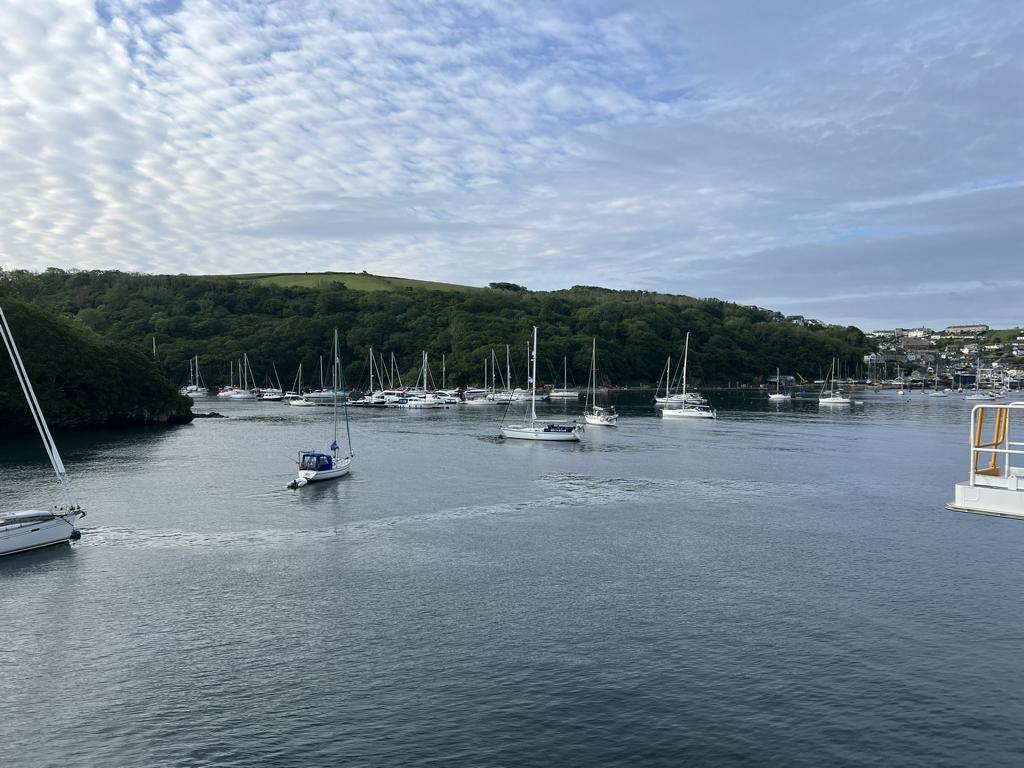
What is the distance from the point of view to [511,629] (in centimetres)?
2850

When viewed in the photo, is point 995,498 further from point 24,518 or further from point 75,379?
point 75,379

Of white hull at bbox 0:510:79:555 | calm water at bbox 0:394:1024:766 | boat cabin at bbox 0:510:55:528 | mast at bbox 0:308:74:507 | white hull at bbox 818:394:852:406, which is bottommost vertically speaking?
calm water at bbox 0:394:1024:766

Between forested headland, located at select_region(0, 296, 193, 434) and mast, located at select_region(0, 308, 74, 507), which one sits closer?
mast, located at select_region(0, 308, 74, 507)

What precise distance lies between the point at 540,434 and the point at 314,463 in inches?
1622

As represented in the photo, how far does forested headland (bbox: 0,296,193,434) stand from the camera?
9843 cm

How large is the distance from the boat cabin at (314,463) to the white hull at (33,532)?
21.4 metres

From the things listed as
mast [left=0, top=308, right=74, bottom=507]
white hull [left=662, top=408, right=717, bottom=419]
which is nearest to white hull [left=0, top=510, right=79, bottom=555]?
mast [left=0, top=308, right=74, bottom=507]

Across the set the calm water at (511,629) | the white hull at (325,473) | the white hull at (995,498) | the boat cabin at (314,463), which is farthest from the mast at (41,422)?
the white hull at (995,498)

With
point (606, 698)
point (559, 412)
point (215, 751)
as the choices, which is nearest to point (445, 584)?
point (606, 698)

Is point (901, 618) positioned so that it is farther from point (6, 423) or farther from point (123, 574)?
point (6, 423)

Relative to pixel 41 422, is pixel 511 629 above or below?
below

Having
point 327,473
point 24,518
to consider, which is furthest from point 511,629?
point 327,473

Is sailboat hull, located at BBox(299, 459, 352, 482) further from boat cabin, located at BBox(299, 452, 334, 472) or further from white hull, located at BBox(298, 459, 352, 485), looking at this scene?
boat cabin, located at BBox(299, 452, 334, 472)

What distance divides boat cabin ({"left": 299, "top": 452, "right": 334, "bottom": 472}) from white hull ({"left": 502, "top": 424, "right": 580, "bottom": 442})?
3767 cm
